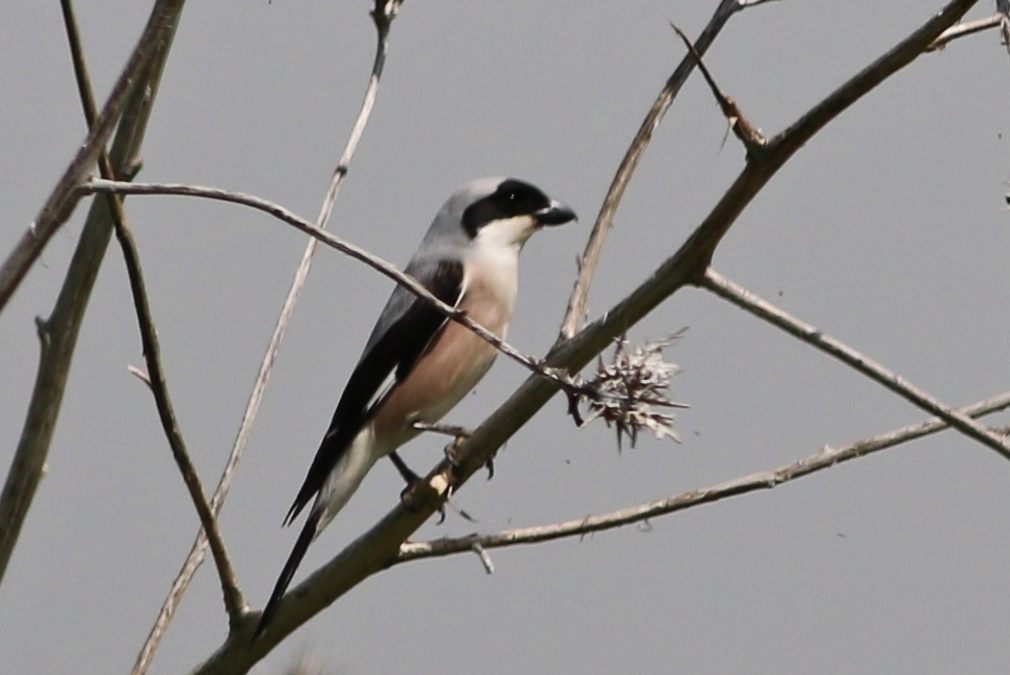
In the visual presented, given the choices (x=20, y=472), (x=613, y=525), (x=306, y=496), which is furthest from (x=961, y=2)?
(x=306, y=496)

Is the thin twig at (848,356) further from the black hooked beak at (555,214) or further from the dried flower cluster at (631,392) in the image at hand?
the black hooked beak at (555,214)

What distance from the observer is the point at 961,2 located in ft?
5.62

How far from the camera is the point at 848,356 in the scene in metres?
1.85

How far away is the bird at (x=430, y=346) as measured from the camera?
3.96 meters

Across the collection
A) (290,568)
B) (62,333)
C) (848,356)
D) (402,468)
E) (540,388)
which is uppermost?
(402,468)

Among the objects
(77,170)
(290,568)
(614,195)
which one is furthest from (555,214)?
(77,170)

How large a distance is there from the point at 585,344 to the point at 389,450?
6.98ft

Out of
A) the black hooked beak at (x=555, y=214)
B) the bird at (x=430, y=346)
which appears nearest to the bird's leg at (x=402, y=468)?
the bird at (x=430, y=346)

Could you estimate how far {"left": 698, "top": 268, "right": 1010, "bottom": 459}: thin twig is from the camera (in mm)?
1815

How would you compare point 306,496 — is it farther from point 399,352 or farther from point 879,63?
point 879,63

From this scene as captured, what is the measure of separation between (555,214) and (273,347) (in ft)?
6.38

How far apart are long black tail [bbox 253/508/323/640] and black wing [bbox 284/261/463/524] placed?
0.15 m

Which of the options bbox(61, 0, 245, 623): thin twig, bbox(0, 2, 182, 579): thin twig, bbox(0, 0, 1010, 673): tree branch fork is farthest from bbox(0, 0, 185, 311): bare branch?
bbox(0, 2, 182, 579): thin twig

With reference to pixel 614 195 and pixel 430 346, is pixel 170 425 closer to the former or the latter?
pixel 614 195
